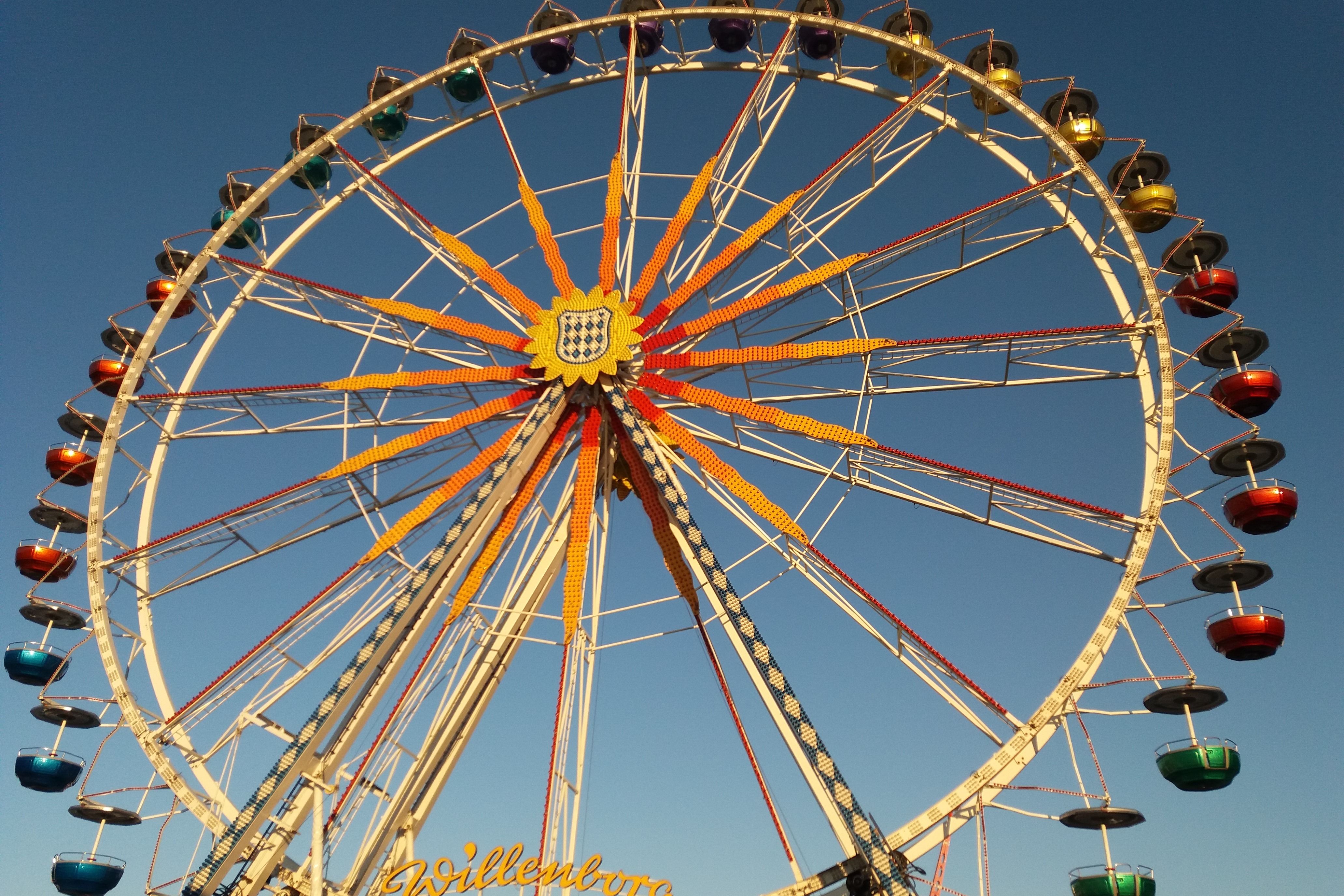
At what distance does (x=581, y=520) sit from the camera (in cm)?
1417

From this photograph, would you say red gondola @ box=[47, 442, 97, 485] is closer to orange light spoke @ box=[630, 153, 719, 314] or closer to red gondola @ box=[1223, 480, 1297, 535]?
orange light spoke @ box=[630, 153, 719, 314]

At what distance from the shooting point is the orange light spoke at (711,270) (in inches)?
590

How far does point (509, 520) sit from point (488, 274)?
12.7 ft

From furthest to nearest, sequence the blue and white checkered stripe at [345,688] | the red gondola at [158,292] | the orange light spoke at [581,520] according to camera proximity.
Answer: the red gondola at [158,292]
the orange light spoke at [581,520]
the blue and white checkered stripe at [345,688]

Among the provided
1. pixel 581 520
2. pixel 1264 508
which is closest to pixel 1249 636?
pixel 1264 508

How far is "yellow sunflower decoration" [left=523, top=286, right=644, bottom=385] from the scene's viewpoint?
14.8 m

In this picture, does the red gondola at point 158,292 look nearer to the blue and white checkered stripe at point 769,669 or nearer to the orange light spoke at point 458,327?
the orange light spoke at point 458,327

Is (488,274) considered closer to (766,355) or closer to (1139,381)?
(766,355)

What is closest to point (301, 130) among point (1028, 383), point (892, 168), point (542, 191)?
point (542, 191)

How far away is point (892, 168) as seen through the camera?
1652 cm

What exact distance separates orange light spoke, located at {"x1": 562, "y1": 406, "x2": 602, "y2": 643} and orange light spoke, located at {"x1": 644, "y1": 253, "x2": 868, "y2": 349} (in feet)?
5.64

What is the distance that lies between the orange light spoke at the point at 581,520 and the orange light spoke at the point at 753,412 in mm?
837

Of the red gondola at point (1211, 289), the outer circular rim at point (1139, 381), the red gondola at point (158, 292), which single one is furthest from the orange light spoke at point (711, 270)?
the red gondola at point (158, 292)

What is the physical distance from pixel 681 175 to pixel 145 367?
8.79 meters
